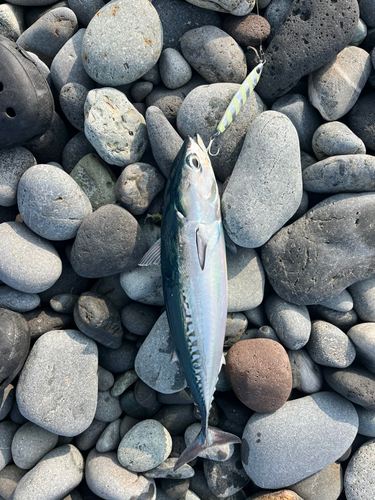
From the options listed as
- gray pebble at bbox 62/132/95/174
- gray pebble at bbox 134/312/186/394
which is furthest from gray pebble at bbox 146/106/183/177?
gray pebble at bbox 134/312/186/394

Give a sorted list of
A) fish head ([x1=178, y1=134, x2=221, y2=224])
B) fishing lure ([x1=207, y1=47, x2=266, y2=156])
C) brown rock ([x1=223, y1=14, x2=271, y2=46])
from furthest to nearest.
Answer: brown rock ([x1=223, y1=14, x2=271, y2=46]), fishing lure ([x1=207, y1=47, x2=266, y2=156]), fish head ([x1=178, y1=134, x2=221, y2=224])

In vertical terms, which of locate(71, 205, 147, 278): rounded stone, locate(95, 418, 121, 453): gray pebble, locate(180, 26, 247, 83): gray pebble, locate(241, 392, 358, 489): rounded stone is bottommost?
locate(95, 418, 121, 453): gray pebble

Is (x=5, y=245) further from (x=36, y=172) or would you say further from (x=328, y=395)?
(x=328, y=395)

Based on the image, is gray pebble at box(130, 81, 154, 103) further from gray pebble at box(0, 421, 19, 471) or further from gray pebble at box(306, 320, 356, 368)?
gray pebble at box(0, 421, 19, 471)

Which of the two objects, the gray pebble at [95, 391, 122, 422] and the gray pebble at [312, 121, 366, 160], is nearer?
the gray pebble at [312, 121, 366, 160]

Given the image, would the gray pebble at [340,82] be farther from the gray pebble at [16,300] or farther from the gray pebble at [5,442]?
the gray pebble at [5,442]

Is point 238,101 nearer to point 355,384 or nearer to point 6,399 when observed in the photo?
point 355,384

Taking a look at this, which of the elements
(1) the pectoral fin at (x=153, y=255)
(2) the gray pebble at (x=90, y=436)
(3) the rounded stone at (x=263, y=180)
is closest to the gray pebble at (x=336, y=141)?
(3) the rounded stone at (x=263, y=180)
